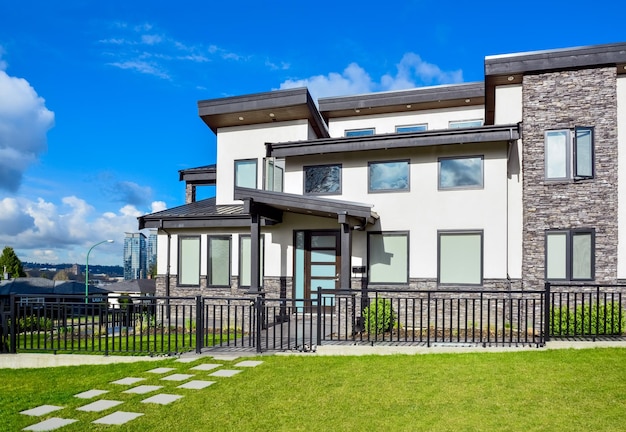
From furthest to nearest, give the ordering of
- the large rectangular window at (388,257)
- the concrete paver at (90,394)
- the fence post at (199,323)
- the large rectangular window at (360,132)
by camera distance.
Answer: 1. the large rectangular window at (360,132)
2. the large rectangular window at (388,257)
3. the fence post at (199,323)
4. the concrete paver at (90,394)

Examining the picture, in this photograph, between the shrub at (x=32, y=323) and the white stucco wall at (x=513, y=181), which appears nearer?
the shrub at (x=32, y=323)

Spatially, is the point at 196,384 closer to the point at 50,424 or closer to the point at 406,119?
the point at 50,424

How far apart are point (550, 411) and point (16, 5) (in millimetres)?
12506

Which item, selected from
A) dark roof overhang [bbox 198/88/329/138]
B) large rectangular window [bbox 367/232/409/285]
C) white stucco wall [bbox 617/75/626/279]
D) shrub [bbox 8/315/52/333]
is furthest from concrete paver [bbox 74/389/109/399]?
white stucco wall [bbox 617/75/626/279]

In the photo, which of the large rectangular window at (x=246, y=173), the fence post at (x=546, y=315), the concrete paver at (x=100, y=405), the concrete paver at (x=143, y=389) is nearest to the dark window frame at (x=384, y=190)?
the large rectangular window at (x=246, y=173)

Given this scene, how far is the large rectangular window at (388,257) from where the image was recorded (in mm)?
13141

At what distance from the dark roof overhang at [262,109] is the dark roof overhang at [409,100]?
1.01 meters

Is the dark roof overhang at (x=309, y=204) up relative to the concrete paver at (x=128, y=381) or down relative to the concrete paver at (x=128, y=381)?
up

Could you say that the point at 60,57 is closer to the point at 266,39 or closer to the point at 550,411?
the point at 266,39

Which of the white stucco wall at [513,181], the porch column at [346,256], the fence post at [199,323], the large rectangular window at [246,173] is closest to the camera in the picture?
the fence post at [199,323]

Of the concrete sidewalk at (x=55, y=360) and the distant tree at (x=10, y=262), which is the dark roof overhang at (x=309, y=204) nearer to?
the concrete sidewalk at (x=55, y=360)

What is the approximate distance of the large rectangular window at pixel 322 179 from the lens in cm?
1401

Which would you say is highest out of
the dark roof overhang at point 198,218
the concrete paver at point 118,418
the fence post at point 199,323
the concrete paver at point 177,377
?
the dark roof overhang at point 198,218

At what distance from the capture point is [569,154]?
11.4m
